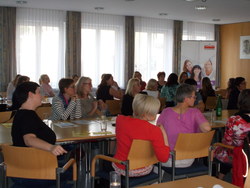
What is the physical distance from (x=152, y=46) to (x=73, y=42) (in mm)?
2893

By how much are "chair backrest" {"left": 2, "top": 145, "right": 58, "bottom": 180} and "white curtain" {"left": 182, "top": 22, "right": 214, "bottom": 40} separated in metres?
10.8

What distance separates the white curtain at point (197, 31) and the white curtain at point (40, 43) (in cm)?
458

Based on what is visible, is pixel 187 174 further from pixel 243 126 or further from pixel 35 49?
pixel 35 49

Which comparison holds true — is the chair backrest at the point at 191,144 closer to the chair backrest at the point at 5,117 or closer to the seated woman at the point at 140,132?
the seated woman at the point at 140,132

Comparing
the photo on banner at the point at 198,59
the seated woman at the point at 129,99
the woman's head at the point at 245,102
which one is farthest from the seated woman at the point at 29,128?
the photo on banner at the point at 198,59

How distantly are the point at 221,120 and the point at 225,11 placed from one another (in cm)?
621

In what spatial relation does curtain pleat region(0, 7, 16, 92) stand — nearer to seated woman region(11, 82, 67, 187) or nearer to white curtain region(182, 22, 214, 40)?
white curtain region(182, 22, 214, 40)

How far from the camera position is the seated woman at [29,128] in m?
2.91

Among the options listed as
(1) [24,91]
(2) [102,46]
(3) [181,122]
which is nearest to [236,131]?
(3) [181,122]

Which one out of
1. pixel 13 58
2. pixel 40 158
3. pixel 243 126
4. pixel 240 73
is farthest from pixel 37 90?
pixel 240 73

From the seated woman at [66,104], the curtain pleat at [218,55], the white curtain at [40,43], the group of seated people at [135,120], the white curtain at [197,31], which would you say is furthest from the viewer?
the curtain pleat at [218,55]

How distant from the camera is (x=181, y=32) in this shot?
498 inches

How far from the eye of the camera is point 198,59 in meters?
12.6

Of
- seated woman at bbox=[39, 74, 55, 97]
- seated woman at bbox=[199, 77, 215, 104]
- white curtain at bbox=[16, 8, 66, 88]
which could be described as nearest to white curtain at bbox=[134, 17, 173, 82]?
white curtain at bbox=[16, 8, 66, 88]
